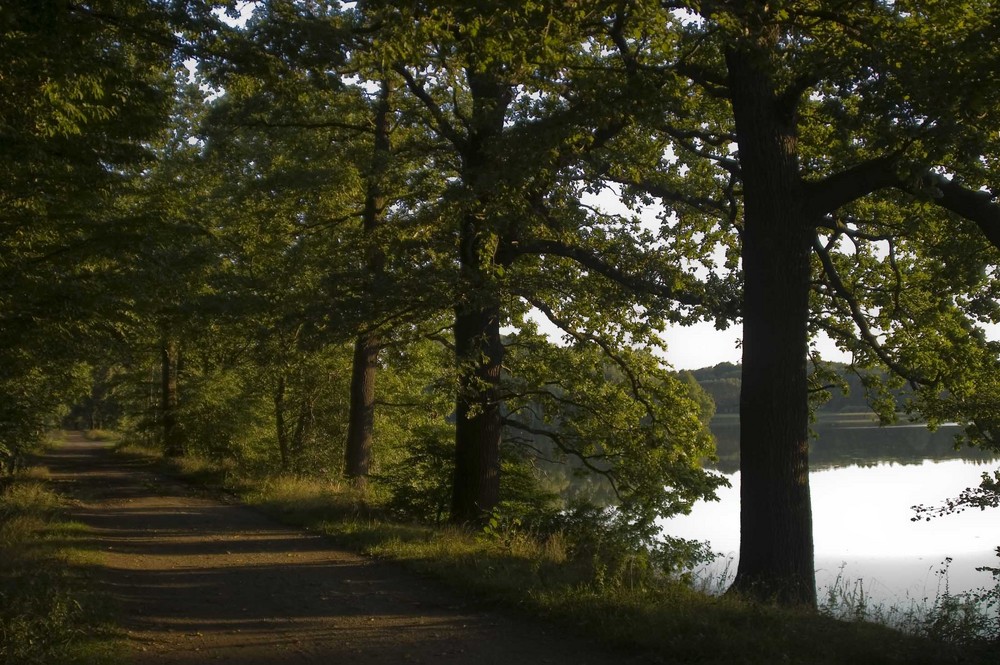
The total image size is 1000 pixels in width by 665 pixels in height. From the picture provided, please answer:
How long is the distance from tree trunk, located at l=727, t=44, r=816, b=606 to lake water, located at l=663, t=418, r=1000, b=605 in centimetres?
96

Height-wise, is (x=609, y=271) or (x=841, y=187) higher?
(x=841, y=187)

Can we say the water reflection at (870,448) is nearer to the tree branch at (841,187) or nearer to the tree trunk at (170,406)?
the tree branch at (841,187)

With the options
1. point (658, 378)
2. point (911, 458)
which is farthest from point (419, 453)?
A: point (911, 458)

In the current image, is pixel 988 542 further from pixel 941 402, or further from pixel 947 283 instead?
pixel 947 283

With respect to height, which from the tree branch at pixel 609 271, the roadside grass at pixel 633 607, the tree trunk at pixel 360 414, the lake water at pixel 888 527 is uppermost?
the tree branch at pixel 609 271

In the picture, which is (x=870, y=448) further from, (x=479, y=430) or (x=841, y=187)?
(x=841, y=187)

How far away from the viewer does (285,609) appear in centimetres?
827

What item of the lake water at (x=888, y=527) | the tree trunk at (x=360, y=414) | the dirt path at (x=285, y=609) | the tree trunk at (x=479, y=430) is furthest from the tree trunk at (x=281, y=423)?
the tree trunk at (x=479, y=430)

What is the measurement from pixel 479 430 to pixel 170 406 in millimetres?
19696

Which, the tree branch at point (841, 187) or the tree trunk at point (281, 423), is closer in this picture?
the tree branch at point (841, 187)

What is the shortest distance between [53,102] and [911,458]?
28.5 metres

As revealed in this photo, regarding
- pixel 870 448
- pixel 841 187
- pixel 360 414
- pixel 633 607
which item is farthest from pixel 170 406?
pixel 870 448

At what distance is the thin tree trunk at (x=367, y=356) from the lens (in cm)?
1527

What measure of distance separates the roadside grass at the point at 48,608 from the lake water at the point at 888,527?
7.13 m
